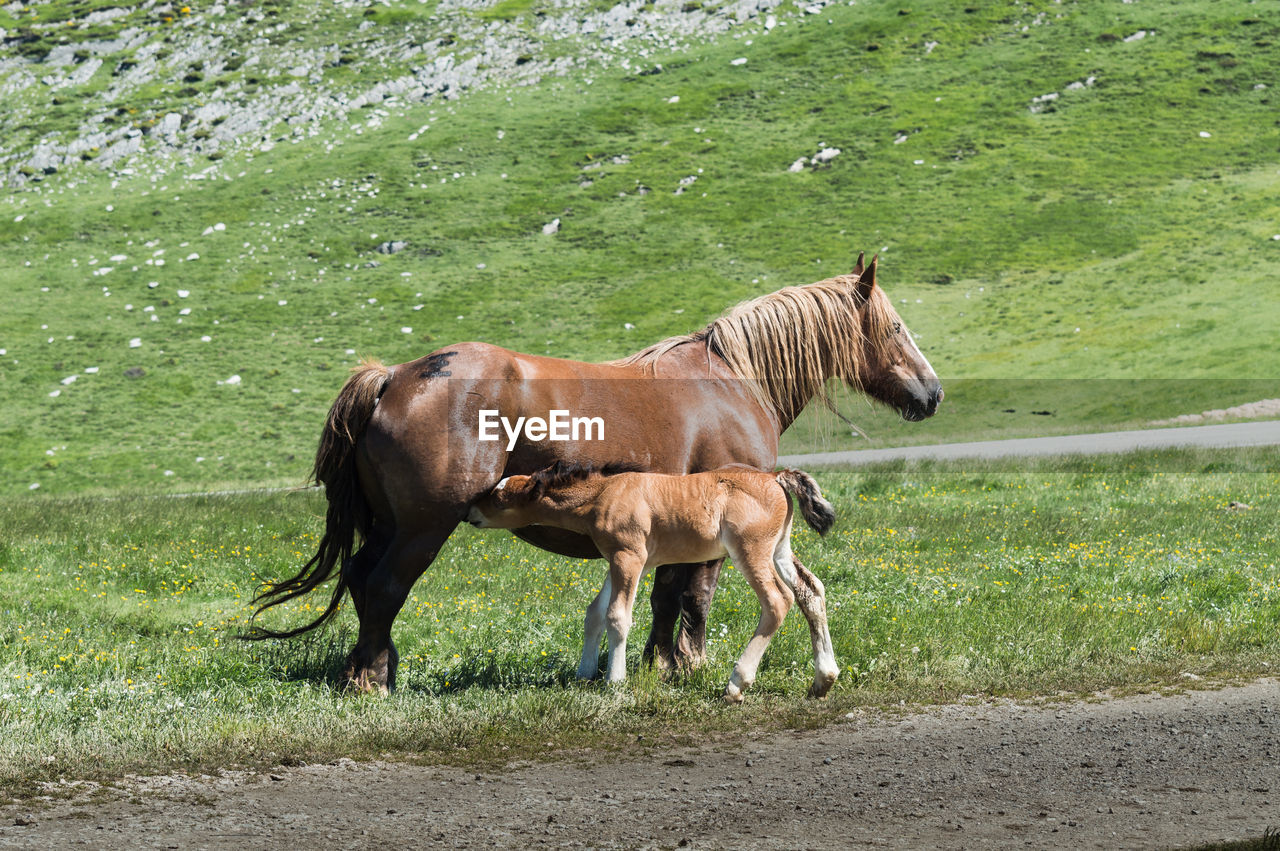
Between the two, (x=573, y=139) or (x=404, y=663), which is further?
(x=573, y=139)

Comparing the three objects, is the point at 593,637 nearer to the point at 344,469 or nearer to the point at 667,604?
the point at 667,604

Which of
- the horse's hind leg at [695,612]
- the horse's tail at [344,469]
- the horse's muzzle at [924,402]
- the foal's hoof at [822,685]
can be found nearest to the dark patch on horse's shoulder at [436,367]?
the horse's tail at [344,469]

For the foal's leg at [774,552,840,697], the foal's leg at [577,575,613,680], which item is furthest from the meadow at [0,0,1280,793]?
the foal's leg at [577,575,613,680]

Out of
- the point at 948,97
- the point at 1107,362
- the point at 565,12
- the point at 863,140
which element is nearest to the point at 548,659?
the point at 1107,362

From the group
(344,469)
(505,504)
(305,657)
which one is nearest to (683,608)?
(505,504)

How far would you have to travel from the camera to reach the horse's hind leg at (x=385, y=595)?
730 centimetres

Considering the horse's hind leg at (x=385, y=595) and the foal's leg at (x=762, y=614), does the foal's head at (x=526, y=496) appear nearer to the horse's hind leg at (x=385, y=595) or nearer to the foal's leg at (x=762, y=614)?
the horse's hind leg at (x=385, y=595)

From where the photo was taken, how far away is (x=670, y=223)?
201ft

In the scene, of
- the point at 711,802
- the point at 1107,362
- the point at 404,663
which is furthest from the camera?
the point at 1107,362

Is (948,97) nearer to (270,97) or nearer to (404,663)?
(270,97)

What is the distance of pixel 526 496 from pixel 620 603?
932 millimetres

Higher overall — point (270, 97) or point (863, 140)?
point (270, 97)

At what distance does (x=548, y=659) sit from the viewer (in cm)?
855

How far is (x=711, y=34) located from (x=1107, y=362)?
47780 mm
